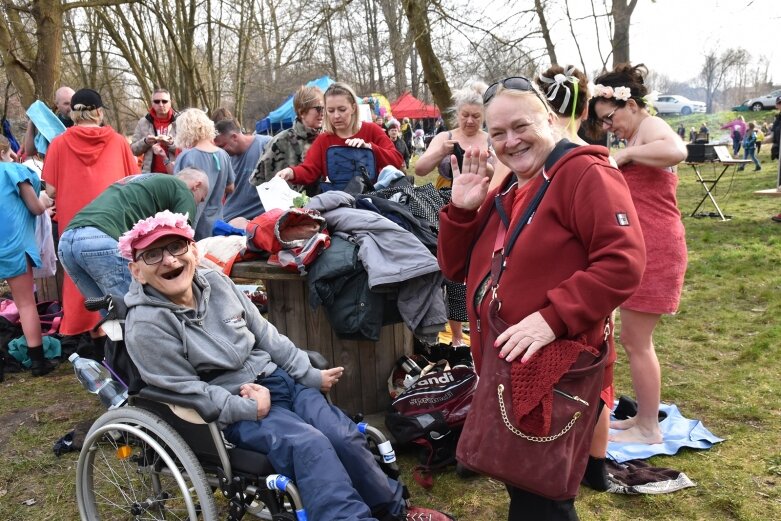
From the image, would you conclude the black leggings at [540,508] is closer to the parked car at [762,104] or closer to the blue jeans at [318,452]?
the blue jeans at [318,452]

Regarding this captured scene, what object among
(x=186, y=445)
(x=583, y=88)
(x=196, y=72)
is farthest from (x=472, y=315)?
(x=196, y=72)

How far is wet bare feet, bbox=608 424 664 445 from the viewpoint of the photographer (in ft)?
10.7

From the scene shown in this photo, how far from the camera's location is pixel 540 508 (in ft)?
6.14

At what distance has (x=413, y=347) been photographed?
3.97 metres

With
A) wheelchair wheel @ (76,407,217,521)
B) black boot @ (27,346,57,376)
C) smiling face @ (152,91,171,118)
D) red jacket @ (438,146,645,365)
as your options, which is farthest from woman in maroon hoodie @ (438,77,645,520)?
smiling face @ (152,91,171,118)

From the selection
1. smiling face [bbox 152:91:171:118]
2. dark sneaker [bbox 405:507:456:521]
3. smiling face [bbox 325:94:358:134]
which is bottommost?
dark sneaker [bbox 405:507:456:521]

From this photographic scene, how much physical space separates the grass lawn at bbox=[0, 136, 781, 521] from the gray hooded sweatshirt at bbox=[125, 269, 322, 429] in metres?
1.02

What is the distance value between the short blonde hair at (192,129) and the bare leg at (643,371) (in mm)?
3607

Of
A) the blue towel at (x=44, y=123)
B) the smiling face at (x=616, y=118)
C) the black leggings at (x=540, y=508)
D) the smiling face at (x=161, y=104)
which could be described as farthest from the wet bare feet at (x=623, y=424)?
the blue towel at (x=44, y=123)

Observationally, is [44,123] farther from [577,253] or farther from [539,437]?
[539,437]

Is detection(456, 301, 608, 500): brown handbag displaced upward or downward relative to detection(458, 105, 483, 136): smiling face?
downward

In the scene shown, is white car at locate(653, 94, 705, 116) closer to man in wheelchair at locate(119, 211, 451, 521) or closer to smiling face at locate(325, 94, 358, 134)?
smiling face at locate(325, 94, 358, 134)

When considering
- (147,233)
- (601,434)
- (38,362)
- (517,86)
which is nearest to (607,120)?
(517,86)

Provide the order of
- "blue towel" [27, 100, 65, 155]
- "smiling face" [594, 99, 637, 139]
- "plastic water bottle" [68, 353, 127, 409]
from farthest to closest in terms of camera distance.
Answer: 1. "blue towel" [27, 100, 65, 155]
2. "smiling face" [594, 99, 637, 139]
3. "plastic water bottle" [68, 353, 127, 409]
